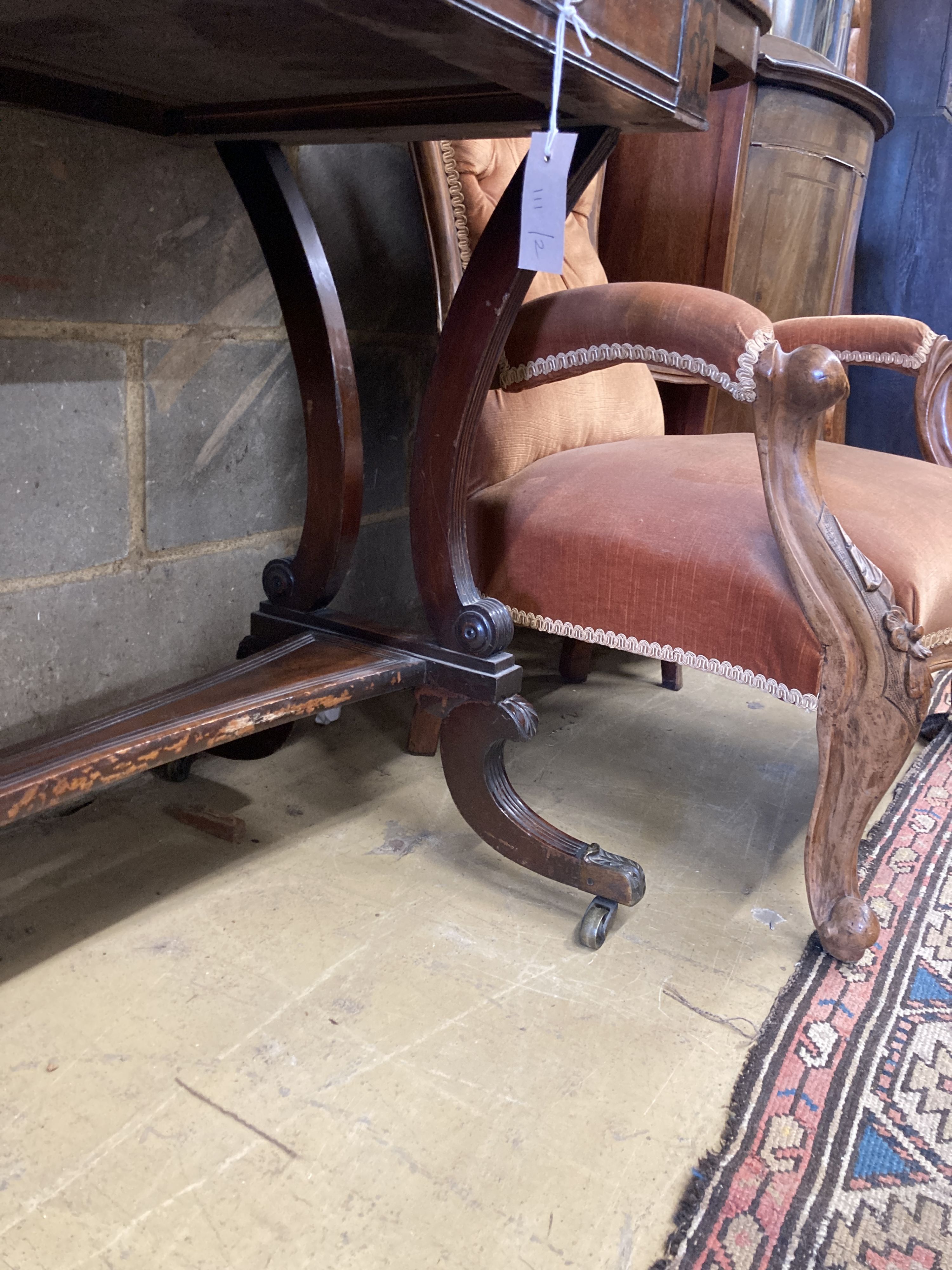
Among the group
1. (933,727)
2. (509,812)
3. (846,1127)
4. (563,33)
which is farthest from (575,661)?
(563,33)

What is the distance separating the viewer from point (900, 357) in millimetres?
1371

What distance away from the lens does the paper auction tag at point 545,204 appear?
840 mm

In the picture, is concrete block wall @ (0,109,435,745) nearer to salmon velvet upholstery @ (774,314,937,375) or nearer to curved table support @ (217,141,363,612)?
curved table support @ (217,141,363,612)

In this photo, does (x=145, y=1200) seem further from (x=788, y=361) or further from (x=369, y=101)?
(x=369, y=101)

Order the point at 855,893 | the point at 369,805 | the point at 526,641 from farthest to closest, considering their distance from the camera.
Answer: the point at 526,641 < the point at 369,805 < the point at 855,893

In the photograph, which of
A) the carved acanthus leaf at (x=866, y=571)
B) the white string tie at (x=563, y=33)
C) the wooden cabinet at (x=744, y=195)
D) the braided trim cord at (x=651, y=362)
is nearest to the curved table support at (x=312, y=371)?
the braided trim cord at (x=651, y=362)

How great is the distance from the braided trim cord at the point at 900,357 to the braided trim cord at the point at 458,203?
21.1 inches

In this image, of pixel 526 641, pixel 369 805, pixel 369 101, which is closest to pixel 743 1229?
pixel 369 805

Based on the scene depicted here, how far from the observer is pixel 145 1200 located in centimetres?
72

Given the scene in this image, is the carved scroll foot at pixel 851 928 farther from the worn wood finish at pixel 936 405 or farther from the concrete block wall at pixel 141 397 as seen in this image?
the concrete block wall at pixel 141 397

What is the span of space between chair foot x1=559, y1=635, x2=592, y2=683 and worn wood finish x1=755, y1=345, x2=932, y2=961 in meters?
0.85

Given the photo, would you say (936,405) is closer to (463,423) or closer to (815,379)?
(815,379)

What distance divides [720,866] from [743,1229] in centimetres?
56

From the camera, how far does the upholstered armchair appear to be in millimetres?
968
